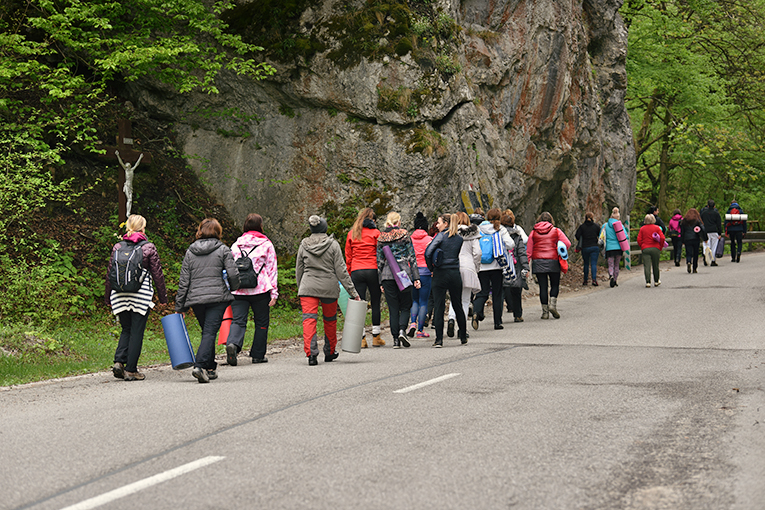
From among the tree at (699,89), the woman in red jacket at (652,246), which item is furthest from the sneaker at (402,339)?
the tree at (699,89)

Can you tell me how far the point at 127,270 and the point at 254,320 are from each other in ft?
6.90

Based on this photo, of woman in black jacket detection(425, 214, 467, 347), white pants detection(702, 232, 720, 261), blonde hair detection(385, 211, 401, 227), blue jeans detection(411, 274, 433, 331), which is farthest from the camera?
white pants detection(702, 232, 720, 261)

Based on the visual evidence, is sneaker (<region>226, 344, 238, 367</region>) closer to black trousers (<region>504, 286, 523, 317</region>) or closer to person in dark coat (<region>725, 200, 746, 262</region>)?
black trousers (<region>504, 286, 523, 317</region>)

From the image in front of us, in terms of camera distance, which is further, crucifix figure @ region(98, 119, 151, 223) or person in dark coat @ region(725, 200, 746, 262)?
person in dark coat @ region(725, 200, 746, 262)

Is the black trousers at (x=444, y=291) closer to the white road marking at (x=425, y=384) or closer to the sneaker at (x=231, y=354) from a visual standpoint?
the white road marking at (x=425, y=384)

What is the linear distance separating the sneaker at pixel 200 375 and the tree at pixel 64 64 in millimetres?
6398

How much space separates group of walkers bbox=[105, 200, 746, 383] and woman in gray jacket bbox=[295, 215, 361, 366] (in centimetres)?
1

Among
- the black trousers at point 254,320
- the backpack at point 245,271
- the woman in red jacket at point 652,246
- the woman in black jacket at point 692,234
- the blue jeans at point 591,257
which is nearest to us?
the backpack at point 245,271

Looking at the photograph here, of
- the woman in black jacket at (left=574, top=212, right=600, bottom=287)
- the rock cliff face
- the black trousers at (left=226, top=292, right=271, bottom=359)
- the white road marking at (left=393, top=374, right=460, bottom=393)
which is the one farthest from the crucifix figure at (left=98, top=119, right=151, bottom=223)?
the woman in black jacket at (left=574, top=212, right=600, bottom=287)

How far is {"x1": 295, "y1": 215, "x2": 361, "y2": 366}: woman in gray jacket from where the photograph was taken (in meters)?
10.2

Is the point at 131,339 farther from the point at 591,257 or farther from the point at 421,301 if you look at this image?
the point at 591,257

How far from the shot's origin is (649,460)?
5109mm

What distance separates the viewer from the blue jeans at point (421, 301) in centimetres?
1348

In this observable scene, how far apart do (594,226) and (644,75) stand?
14.3m
